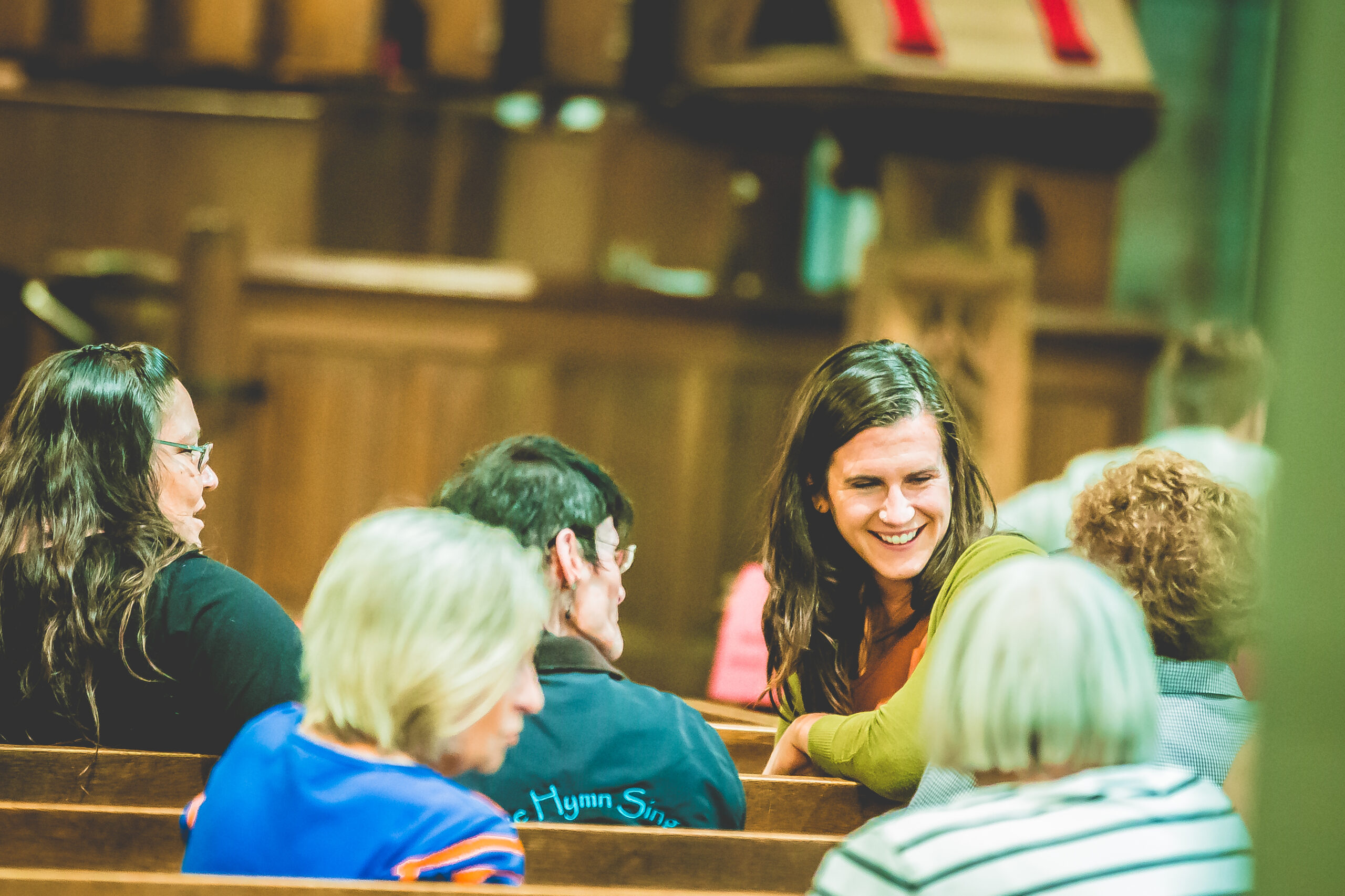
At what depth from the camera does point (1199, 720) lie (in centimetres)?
183

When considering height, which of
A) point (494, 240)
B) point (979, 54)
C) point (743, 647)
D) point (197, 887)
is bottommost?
point (743, 647)

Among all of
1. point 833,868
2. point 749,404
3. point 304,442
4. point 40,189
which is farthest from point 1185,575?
point 40,189

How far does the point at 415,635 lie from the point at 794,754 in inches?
36.7

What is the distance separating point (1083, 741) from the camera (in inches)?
49.6

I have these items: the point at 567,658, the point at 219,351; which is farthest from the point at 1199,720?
the point at 219,351

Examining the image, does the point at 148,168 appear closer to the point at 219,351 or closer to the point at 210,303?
the point at 210,303

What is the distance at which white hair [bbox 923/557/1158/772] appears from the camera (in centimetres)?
125

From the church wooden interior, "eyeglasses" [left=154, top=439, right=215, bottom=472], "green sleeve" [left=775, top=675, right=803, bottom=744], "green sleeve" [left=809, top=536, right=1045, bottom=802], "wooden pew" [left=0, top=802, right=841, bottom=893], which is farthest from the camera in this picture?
the church wooden interior

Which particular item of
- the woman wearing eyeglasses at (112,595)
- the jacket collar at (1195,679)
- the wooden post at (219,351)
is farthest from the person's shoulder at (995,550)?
the wooden post at (219,351)

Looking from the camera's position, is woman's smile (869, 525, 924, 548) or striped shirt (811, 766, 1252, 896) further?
woman's smile (869, 525, 924, 548)

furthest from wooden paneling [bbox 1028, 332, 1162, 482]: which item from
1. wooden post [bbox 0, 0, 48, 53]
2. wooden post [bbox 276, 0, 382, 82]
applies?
wooden post [bbox 0, 0, 48, 53]

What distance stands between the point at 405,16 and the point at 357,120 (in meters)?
0.47

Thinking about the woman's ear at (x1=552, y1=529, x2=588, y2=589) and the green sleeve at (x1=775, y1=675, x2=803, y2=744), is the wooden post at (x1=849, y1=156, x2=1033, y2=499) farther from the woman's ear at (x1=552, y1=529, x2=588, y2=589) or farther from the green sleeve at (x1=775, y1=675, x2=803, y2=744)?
the woman's ear at (x1=552, y1=529, x2=588, y2=589)

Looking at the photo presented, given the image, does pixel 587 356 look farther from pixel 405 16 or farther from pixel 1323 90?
pixel 1323 90
